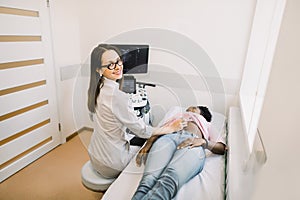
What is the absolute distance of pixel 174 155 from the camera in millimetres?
1312

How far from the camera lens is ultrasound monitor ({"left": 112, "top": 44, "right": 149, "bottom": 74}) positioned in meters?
1.52

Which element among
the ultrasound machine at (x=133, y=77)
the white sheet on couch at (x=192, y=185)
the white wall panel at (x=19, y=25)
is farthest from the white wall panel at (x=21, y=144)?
the white sheet on couch at (x=192, y=185)

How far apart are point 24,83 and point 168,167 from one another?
1.54 m

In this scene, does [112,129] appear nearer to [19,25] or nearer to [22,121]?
[22,121]

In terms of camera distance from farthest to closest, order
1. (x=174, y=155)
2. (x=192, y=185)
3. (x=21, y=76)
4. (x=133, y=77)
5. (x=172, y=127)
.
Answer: (x=21, y=76) < (x=133, y=77) < (x=172, y=127) < (x=174, y=155) < (x=192, y=185)

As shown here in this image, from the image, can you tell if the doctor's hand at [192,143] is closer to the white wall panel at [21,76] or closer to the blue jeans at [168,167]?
the blue jeans at [168,167]

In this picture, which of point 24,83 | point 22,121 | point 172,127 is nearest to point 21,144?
point 22,121

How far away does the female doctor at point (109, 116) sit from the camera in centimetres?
116

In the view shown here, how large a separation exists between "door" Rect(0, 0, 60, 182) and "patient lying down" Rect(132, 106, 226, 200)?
50.0 inches

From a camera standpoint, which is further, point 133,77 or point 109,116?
point 133,77

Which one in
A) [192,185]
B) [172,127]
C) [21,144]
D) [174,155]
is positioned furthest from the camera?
[21,144]

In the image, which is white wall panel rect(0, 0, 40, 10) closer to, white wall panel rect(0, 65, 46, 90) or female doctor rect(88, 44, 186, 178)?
white wall panel rect(0, 65, 46, 90)

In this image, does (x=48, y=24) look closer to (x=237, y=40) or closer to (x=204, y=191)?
(x=237, y=40)

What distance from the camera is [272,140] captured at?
0.66 m
